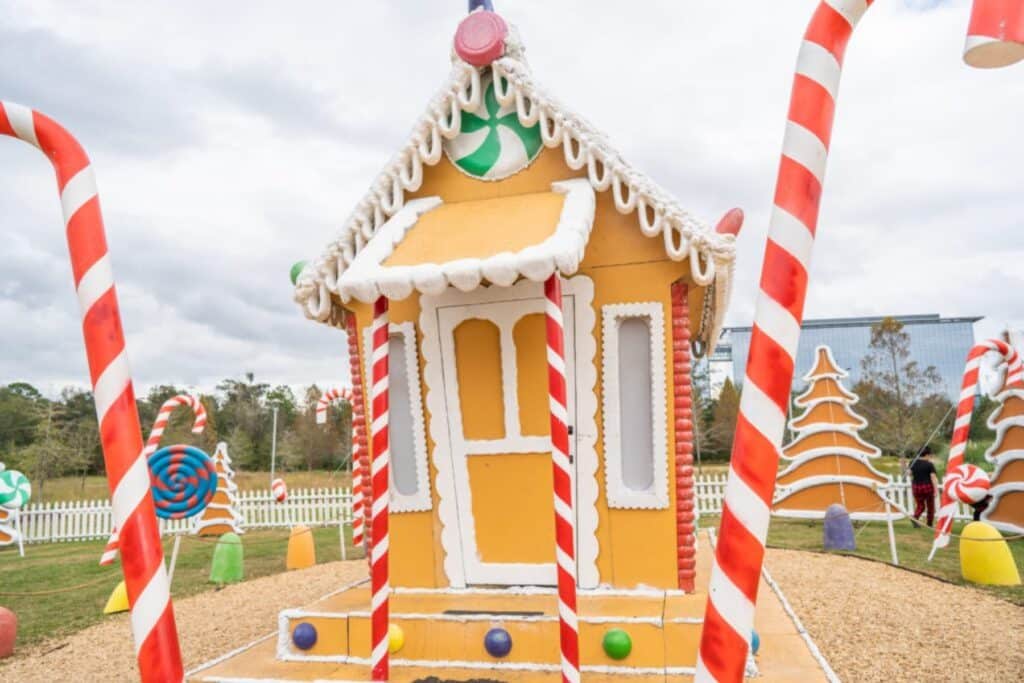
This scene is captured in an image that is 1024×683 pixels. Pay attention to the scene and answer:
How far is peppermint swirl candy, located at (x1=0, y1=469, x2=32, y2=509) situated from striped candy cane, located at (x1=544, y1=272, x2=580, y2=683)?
13769 mm

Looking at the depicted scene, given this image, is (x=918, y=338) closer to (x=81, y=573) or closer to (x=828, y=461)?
(x=828, y=461)

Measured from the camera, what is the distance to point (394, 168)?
18.4 ft

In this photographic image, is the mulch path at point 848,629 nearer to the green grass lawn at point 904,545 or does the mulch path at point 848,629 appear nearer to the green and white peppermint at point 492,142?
the green grass lawn at point 904,545

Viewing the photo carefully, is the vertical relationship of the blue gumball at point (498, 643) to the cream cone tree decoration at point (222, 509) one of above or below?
above

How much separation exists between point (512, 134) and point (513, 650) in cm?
406

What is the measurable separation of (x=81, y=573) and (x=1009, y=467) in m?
16.1

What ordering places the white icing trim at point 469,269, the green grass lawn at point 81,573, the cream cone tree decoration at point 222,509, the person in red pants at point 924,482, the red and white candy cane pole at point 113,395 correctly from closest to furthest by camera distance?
the red and white candy cane pole at point 113,395
the white icing trim at point 469,269
the green grass lawn at point 81,573
the person in red pants at point 924,482
the cream cone tree decoration at point 222,509

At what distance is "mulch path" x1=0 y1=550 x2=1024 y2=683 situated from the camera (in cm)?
549

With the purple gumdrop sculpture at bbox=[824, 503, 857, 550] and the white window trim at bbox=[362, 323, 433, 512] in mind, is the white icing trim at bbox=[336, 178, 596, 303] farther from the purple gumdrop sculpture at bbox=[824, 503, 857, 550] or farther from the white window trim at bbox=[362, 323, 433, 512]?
the purple gumdrop sculpture at bbox=[824, 503, 857, 550]

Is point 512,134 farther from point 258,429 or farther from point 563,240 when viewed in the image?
point 258,429

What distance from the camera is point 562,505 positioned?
12.6 feet

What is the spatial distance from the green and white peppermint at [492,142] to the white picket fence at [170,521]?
1382 cm

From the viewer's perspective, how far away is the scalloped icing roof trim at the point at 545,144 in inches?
196

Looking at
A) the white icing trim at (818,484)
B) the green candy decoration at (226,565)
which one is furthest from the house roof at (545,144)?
the white icing trim at (818,484)
